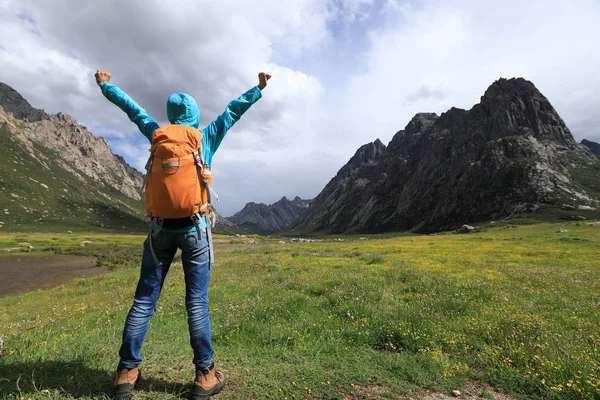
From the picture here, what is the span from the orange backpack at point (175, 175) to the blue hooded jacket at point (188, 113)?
0.38 meters

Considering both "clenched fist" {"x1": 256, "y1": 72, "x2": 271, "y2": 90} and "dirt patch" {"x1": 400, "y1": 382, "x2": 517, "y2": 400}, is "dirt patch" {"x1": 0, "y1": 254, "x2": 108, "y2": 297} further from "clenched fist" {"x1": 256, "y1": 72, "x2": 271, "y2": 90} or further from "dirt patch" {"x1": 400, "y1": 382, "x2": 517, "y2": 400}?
"dirt patch" {"x1": 400, "y1": 382, "x2": 517, "y2": 400}

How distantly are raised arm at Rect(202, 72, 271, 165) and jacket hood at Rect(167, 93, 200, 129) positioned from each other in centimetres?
31

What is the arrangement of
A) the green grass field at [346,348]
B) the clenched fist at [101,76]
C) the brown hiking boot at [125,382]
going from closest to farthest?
the brown hiking boot at [125,382]
the green grass field at [346,348]
the clenched fist at [101,76]

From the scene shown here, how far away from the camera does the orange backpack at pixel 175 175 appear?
401 centimetres

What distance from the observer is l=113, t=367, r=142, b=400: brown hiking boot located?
12.3 feet

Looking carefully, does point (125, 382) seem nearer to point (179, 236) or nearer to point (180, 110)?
point (179, 236)

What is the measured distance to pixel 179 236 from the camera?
168 inches

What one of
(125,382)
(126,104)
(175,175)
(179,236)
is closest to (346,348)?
(125,382)

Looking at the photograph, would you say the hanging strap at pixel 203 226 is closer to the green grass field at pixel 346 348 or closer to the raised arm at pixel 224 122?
the raised arm at pixel 224 122

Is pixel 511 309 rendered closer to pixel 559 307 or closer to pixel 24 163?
pixel 559 307

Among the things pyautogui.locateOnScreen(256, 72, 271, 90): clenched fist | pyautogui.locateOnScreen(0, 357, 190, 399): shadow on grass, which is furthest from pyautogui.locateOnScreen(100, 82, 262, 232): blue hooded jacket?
pyautogui.locateOnScreen(0, 357, 190, 399): shadow on grass

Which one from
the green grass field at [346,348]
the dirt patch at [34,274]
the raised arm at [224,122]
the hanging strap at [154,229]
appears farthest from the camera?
the dirt patch at [34,274]

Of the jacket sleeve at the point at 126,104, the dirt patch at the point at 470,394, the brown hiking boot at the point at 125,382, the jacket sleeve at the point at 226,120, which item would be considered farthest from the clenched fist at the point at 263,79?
the dirt patch at the point at 470,394

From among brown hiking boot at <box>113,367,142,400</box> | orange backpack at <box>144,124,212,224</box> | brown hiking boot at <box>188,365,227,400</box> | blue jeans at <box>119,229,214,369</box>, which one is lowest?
brown hiking boot at <box>188,365,227,400</box>
